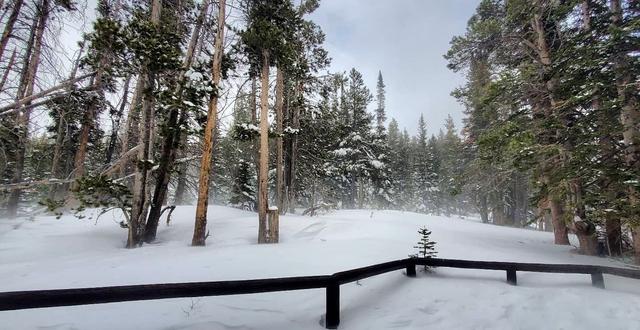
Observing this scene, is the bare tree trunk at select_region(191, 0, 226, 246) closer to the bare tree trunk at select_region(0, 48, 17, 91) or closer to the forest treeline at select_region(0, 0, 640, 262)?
the forest treeline at select_region(0, 0, 640, 262)

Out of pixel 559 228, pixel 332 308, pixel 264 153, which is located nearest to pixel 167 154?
pixel 264 153

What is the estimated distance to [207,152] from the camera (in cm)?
1040

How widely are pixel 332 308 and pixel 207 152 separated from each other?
7.92 metres

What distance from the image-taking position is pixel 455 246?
393 inches

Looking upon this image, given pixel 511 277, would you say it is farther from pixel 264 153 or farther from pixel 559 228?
pixel 559 228

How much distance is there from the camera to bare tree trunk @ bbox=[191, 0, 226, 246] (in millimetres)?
10219

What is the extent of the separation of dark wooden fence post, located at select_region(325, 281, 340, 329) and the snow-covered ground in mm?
188

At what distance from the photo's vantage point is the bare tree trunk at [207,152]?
402 inches

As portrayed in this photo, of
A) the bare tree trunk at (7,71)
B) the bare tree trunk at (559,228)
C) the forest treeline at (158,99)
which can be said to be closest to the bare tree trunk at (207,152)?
the forest treeline at (158,99)

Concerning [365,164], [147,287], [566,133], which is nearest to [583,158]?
[566,133]

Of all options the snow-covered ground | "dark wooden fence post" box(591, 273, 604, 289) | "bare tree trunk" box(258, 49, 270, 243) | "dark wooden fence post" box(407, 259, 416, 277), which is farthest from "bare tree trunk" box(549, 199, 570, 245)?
"bare tree trunk" box(258, 49, 270, 243)

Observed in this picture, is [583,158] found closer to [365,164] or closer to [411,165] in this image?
[365,164]

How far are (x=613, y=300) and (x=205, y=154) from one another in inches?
416

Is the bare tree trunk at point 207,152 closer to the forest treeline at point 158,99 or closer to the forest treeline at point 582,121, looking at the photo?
the forest treeline at point 158,99
